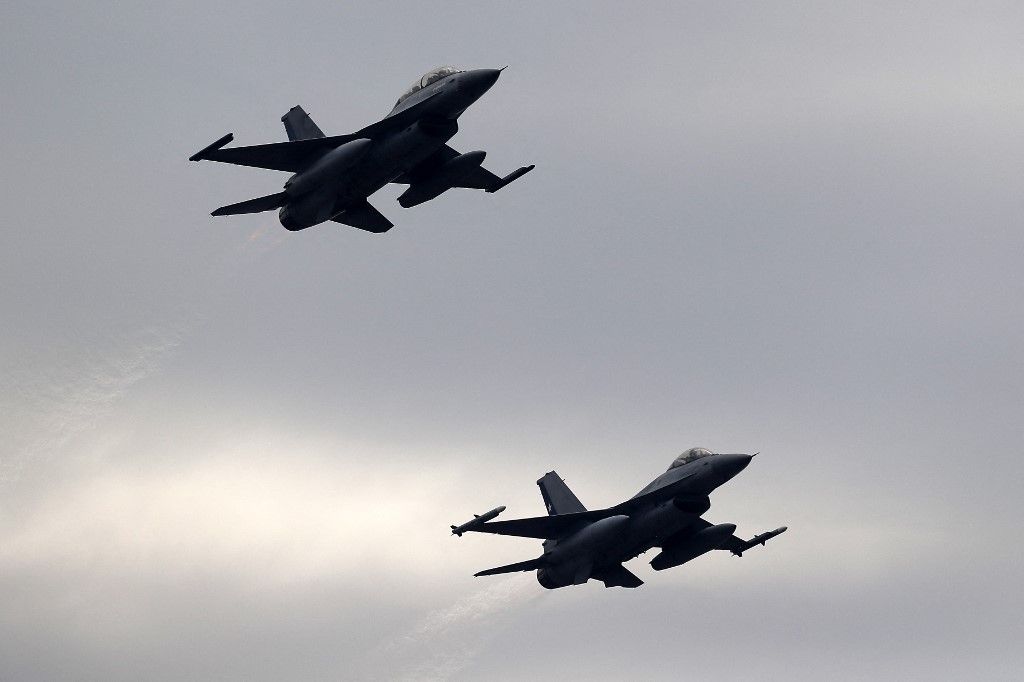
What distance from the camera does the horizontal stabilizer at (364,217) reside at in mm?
73812

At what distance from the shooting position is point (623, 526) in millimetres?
72188

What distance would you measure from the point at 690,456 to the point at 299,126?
79.9 ft

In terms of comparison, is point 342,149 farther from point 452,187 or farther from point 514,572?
point 514,572

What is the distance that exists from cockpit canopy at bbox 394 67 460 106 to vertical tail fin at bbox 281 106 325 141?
730 cm

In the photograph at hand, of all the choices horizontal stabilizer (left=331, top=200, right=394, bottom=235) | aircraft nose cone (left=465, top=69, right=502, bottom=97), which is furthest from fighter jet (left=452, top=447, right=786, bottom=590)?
aircraft nose cone (left=465, top=69, right=502, bottom=97)

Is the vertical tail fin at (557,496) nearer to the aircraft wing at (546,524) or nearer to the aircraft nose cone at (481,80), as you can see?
the aircraft wing at (546,524)

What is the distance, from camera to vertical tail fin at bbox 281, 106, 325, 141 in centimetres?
7406

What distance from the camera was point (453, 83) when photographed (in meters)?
65.9

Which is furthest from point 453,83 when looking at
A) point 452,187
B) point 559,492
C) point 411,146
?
point 559,492

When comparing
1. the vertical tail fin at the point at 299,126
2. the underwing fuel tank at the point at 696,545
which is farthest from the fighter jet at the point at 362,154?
the underwing fuel tank at the point at 696,545

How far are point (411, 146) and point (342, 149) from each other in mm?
2981

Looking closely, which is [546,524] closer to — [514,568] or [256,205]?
[514,568]

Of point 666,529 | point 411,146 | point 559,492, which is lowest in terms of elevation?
point 666,529

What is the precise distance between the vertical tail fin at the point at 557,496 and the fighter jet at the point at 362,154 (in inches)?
744
